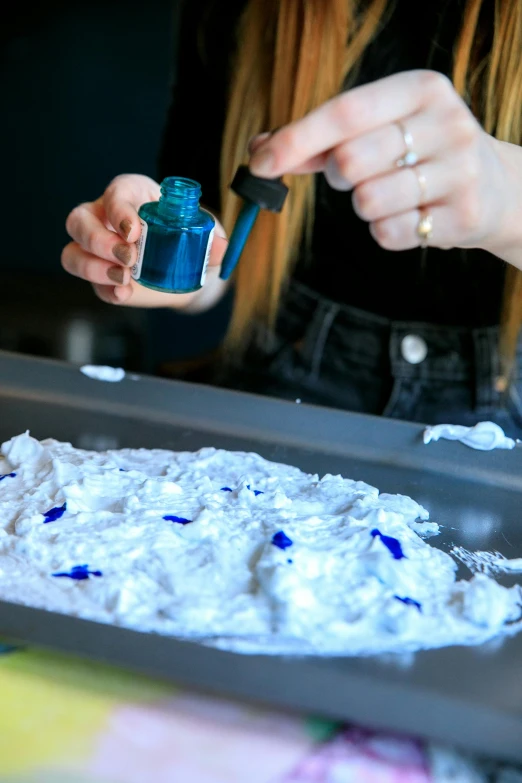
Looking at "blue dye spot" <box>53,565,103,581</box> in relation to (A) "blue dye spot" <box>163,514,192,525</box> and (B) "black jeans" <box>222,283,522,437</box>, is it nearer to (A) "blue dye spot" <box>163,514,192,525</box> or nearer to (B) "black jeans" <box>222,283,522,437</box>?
(A) "blue dye spot" <box>163,514,192,525</box>

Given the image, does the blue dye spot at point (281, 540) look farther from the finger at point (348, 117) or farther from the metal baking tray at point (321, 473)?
the finger at point (348, 117)

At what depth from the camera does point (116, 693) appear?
1.60 ft

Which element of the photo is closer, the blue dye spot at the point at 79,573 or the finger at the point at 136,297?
the blue dye spot at the point at 79,573

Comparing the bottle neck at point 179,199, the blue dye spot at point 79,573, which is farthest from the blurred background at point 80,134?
the blue dye spot at point 79,573

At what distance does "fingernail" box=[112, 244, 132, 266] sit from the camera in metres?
0.80

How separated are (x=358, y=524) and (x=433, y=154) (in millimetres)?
289

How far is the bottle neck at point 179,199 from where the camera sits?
2.24 feet

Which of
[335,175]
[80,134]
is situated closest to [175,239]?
[335,175]

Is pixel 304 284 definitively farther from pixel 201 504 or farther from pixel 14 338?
pixel 14 338

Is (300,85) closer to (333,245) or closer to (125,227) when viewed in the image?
(333,245)

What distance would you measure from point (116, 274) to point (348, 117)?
0.30 meters

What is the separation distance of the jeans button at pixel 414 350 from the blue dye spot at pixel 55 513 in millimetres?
488

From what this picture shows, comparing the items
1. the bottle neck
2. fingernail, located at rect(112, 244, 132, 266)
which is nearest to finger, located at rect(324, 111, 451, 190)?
Result: the bottle neck

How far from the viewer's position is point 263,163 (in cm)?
65
